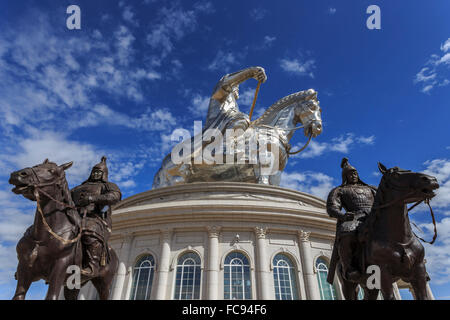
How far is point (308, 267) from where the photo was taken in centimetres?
1363

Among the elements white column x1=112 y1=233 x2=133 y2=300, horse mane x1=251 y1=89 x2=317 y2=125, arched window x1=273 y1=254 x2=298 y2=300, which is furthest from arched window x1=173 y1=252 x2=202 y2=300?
horse mane x1=251 y1=89 x2=317 y2=125

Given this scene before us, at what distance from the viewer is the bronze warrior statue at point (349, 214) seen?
213 inches

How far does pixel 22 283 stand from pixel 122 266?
9.62m

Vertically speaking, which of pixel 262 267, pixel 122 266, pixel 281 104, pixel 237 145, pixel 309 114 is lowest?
pixel 262 267

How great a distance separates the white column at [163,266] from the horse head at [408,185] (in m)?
10.2

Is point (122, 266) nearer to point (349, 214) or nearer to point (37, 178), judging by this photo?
point (37, 178)

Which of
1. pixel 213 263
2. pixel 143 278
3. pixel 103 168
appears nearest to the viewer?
pixel 103 168

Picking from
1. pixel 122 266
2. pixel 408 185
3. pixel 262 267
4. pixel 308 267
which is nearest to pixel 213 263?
pixel 262 267

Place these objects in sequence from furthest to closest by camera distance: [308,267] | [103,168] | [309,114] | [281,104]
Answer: [281,104] < [309,114] < [308,267] < [103,168]

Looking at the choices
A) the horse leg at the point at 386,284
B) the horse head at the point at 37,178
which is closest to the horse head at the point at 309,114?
the horse leg at the point at 386,284

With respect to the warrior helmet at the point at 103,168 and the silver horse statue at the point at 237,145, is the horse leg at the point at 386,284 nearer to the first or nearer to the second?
the warrior helmet at the point at 103,168

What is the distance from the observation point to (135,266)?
45.5 ft

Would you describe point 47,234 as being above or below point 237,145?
below
